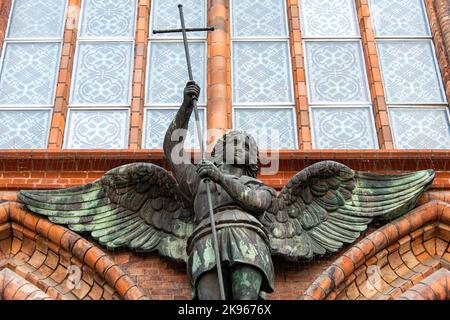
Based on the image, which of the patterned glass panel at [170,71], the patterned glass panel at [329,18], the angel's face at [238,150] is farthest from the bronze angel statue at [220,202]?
the patterned glass panel at [329,18]

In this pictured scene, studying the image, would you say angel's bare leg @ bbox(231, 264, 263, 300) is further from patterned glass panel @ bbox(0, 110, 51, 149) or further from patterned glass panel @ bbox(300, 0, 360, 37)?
patterned glass panel @ bbox(300, 0, 360, 37)

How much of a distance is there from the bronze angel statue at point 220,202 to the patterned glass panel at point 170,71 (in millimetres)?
1855

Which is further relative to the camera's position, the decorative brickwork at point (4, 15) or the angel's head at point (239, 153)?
the decorative brickwork at point (4, 15)

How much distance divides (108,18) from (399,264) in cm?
459

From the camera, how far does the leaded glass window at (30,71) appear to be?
1089cm

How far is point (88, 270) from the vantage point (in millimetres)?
9336

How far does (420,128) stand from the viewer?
36.1 feet

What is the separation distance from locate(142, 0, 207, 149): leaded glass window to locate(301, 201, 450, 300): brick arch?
220 centimetres

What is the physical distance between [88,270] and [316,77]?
354 centimetres

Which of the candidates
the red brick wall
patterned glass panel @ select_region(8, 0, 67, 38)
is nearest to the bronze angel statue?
the red brick wall

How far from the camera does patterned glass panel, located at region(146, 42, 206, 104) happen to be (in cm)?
1121

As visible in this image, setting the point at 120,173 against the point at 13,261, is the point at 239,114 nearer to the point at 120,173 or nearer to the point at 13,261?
the point at 120,173

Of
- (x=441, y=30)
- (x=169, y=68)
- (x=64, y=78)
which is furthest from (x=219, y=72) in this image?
(x=441, y=30)

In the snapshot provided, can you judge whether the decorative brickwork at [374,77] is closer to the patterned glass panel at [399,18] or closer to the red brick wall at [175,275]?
the patterned glass panel at [399,18]
